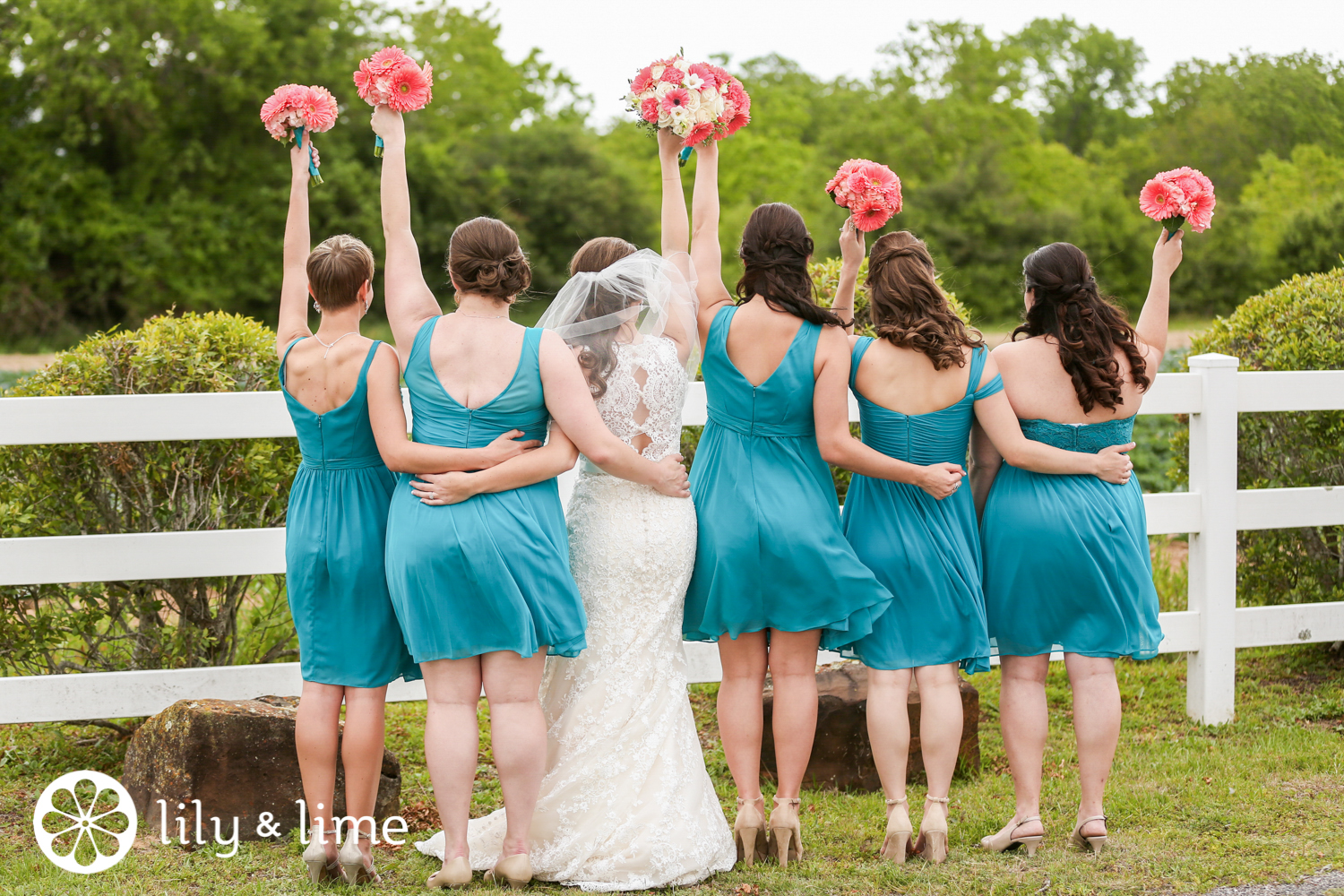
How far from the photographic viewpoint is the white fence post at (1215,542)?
5211 mm

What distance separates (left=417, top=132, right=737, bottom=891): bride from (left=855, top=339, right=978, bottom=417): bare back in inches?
25.8

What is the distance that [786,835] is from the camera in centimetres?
377

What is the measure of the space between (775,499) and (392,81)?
1830 millimetres

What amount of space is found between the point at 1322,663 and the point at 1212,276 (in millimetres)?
30757

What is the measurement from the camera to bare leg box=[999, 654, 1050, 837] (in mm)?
3873

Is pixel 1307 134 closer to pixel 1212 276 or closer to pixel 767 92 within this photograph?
pixel 1212 276

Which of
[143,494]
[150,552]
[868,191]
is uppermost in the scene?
[868,191]

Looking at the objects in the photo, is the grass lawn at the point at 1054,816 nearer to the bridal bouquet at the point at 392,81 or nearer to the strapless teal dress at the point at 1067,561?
the strapless teal dress at the point at 1067,561

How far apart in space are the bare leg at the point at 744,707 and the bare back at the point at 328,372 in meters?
1.50

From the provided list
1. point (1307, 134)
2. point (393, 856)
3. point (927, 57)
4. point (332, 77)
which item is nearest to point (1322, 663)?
point (393, 856)

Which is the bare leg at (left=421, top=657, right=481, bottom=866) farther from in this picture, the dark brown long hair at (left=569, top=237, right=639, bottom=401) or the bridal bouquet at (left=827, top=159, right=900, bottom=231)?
the bridal bouquet at (left=827, top=159, right=900, bottom=231)

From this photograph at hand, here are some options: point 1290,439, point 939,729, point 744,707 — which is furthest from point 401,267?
point 1290,439

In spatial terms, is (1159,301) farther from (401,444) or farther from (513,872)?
(513,872)

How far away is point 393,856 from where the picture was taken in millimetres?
3902
